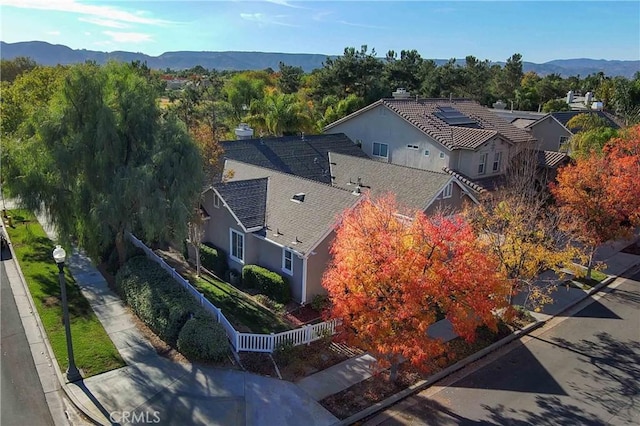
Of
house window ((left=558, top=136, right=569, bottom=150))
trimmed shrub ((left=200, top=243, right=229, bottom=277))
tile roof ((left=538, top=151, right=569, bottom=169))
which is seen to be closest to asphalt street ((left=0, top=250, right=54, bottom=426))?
trimmed shrub ((left=200, top=243, right=229, bottom=277))

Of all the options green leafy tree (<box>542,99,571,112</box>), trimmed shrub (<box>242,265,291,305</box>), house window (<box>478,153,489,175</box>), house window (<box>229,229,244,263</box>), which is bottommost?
trimmed shrub (<box>242,265,291,305</box>)

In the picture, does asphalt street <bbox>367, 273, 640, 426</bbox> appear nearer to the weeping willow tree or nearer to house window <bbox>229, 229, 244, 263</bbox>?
house window <bbox>229, 229, 244, 263</bbox>

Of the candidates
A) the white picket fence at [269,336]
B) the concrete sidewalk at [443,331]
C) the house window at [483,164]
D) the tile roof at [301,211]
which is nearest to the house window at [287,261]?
the tile roof at [301,211]

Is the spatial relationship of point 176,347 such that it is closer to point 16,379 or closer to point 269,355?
point 269,355

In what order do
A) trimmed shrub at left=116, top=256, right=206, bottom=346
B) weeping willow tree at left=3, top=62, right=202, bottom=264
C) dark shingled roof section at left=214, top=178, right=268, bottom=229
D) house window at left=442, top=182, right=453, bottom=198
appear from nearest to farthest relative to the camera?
trimmed shrub at left=116, top=256, right=206, bottom=346 < weeping willow tree at left=3, top=62, right=202, bottom=264 < dark shingled roof section at left=214, top=178, right=268, bottom=229 < house window at left=442, top=182, right=453, bottom=198

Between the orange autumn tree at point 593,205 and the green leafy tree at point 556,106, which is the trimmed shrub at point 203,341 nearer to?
the orange autumn tree at point 593,205

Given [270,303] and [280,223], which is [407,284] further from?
[280,223]

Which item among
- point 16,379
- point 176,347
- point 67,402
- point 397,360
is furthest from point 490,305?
point 16,379
